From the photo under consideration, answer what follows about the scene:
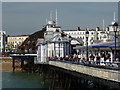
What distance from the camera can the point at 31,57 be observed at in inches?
3354

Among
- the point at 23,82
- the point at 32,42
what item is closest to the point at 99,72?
the point at 23,82

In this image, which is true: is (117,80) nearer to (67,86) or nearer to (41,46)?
(67,86)

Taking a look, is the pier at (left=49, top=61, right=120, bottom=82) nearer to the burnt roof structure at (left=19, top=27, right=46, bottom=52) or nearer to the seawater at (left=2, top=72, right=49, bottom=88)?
the seawater at (left=2, top=72, right=49, bottom=88)

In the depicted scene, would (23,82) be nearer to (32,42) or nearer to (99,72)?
(99,72)

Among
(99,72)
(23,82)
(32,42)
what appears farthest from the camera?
(32,42)

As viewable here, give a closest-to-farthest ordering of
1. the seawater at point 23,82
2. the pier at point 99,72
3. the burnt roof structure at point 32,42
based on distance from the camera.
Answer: the pier at point 99,72 < the seawater at point 23,82 < the burnt roof structure at point 32,42

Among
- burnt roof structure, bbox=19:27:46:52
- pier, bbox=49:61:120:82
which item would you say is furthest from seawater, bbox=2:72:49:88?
burnt roof structure, bbox=19:27:46:52

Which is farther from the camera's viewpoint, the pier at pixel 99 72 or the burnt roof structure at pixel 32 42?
the burnt roof structure at pixel 32 42

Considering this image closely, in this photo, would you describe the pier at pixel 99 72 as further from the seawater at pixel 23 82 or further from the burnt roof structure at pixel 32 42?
the burnt roof structure at pixel 32 42

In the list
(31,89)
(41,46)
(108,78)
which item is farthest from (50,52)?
(108,78)

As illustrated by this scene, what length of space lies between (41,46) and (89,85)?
26.7 meters

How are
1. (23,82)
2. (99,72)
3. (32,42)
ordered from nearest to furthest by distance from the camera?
(99,72), (23,82), (32,42)

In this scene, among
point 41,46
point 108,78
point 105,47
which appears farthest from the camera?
point 41,46

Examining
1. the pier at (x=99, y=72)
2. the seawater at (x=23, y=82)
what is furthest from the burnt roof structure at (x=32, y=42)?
the pier at (x=99, y=72)
